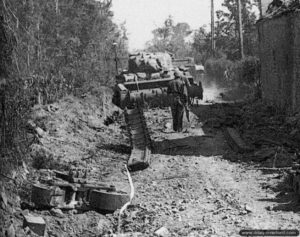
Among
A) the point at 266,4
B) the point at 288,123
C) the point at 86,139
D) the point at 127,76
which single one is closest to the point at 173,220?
the point at 86,139

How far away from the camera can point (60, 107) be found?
690 inches

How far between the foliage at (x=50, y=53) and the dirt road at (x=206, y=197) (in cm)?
272

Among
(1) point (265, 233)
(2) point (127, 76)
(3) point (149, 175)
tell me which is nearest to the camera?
(1) point (265, 233)

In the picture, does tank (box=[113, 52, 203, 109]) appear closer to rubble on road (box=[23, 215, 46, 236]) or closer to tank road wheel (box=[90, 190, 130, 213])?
tank road wheel (box=[90, 190, 130, 213])

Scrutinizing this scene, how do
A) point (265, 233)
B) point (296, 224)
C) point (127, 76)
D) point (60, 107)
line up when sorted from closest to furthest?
point (265, 233) → point (296, 224) → point (60, 107) → point (127, 76)

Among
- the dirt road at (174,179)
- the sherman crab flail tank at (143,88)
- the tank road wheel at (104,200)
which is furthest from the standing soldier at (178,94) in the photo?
the tank road wheel at (104,200)

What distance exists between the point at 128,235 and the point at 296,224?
249 cm

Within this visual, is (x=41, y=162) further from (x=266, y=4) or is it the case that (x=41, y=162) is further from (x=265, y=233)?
(x=266, y=4)

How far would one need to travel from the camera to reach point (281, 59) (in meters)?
19.5

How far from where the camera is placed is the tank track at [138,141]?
12.6 m

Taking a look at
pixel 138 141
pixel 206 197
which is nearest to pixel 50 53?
pixel 138 141

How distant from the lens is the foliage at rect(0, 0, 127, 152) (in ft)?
24.3

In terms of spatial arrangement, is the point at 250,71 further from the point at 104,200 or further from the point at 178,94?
the point at 104,200

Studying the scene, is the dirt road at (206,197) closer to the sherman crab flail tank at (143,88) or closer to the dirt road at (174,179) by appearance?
the dirt road at (174,179)
